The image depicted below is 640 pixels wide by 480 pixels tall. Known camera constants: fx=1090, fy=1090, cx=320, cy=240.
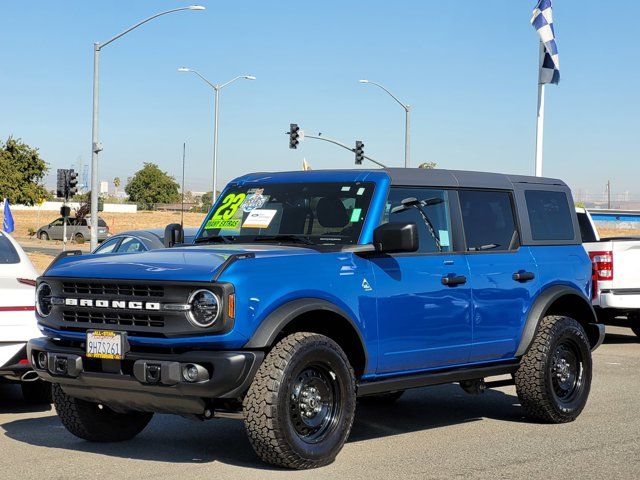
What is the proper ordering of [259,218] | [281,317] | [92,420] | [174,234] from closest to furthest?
[281,317]
[92,420]
[259,218]
[174,234]

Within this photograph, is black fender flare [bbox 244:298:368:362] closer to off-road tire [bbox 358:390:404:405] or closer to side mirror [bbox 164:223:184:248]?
side mirror [bbox 164:223:184:248]

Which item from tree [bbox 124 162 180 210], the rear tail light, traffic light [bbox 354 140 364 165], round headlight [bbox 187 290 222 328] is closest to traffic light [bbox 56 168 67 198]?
traffic light [bbox 354 140 364 165]

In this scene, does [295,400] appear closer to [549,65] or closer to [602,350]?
[602,350]

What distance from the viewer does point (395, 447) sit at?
301 inches

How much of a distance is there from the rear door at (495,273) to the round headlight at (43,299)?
305 cm

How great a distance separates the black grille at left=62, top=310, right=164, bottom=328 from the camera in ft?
21.7

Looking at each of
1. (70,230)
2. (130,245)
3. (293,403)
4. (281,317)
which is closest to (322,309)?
(281,317)

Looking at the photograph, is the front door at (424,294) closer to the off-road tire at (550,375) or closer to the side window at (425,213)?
the side window at (425,213)

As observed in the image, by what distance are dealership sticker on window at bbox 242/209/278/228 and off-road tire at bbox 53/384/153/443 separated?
1.60 m

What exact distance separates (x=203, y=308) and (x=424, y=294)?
191 centimetres

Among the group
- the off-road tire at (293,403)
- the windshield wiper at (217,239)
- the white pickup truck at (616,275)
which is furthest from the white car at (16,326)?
the white pickup truck at (616,275)

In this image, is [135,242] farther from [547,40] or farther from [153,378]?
[547,40]

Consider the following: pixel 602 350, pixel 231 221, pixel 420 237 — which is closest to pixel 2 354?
pixel 231 221

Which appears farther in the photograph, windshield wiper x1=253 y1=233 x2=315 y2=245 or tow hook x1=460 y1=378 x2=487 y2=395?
tow hook x1=460 y1=378 x2=487 y2=395
